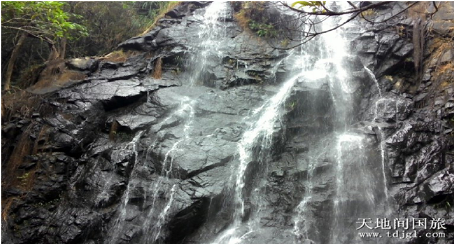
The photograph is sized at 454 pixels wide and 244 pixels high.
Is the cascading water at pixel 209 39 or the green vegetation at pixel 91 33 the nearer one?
the cascading water at pixel 209 39

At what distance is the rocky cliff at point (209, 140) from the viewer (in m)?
6.91

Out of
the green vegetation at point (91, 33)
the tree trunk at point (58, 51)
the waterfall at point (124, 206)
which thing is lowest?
the waterfall at point (124, 206)

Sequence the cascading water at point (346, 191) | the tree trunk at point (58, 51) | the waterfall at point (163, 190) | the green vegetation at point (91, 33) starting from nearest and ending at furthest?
1. the cascading water at point (346, 191)
2. the waterfall at point (163, 190)
3. the tree trunk at point (58, 51)
4. the green vegetation at point (91, 33)

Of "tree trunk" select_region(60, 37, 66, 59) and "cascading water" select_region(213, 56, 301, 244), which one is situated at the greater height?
"tree trunk" select_region(60, 37, 66, 59)

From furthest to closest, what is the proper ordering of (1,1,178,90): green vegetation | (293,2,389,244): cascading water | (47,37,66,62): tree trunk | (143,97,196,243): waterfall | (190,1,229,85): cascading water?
(1,1,178,90): green vegetation, (47,37,66,62): tree trunk, (190,1,229,85): cascading water, (143,97,196,243): waterfall, (293,2,389,244): cascading water

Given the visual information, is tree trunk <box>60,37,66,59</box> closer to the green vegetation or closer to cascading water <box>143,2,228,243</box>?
the green vegetation

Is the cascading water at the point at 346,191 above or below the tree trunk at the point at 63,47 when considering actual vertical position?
below

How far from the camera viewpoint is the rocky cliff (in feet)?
22.7

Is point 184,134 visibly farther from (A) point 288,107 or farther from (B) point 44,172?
(B) point 44,172

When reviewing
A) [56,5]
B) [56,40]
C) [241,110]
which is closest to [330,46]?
[241,110]

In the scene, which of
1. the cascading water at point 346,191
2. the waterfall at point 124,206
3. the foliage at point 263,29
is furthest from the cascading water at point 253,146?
the foliage at point 263,29

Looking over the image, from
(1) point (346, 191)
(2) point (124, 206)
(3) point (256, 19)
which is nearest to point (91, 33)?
(3) point (256, 19)

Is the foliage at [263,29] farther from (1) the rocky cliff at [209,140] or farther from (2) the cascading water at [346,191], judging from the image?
(2) the cascading water at [346,191]

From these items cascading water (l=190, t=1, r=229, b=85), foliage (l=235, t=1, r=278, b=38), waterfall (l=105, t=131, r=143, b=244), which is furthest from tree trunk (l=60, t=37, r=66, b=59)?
foliage (l=235, t=1, r=278, b=38)
